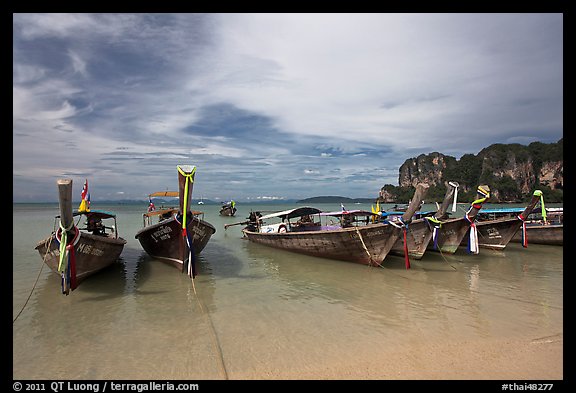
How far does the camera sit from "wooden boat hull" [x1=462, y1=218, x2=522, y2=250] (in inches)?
634

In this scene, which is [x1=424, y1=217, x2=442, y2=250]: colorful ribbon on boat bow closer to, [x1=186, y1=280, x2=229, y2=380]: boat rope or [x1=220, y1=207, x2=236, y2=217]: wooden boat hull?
[x1=186, y1=280, x2=229, y2=380]: boat rope

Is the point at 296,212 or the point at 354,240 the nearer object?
the point at 354,240

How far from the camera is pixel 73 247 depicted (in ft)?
27.8

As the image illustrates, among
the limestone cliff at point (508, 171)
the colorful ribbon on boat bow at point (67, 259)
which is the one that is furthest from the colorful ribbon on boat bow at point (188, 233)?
the limestone cliff at point (508, 171)

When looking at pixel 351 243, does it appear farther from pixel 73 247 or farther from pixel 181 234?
pixel 73 247

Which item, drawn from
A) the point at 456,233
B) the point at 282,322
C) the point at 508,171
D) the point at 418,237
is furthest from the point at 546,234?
the point at 508,171

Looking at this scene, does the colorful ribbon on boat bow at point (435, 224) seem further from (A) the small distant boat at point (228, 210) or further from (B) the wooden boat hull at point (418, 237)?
(A) the small distant boat at point (228, 210)

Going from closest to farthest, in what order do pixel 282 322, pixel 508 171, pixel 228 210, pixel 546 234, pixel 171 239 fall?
pixel 282 322, pixel 171 239, pixel 546 234, pixel 228 210, pixel 508 171

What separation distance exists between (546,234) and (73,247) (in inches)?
959

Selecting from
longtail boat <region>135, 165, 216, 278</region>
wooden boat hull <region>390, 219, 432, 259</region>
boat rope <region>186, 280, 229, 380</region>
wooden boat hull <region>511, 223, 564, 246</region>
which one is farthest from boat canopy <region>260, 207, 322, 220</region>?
wooden boat hull <region>511, 223, 564, 246</region>

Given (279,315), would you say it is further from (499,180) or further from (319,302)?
(499,180)

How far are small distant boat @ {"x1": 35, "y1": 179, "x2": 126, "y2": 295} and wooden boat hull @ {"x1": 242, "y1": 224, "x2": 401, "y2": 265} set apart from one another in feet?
27.0

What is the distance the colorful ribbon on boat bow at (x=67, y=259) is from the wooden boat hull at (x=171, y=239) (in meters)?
3.13

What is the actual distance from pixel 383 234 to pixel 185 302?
777cm
